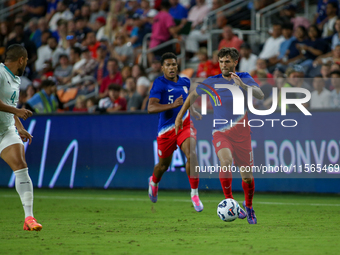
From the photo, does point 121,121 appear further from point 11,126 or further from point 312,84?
point 11,126

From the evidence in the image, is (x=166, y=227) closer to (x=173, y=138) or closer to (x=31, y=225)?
(x=31, y=225)

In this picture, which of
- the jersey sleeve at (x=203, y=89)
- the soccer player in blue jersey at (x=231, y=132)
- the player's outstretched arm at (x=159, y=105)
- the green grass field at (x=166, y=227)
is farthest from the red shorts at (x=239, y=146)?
the player's outstretched arm at (x=159, y=105)

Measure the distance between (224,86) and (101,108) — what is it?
575 centimetres

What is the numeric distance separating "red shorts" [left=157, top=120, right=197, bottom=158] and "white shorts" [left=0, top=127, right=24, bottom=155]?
277 cm

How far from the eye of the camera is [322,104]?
1140cm

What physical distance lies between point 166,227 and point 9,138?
2.38 metres

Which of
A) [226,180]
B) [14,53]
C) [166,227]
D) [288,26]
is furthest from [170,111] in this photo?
[288,26]

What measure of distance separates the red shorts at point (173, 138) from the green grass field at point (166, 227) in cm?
104

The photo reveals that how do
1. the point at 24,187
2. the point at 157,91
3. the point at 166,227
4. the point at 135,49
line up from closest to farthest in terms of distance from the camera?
the point at 24,187
the point at 166,227
the point at 157,91
the point at 135,49

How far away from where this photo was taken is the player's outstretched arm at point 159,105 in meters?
8.80

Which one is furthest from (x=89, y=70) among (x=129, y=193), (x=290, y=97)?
(x=290, y=97)

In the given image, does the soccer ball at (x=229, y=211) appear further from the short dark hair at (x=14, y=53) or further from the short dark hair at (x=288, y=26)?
the short dark hair at (x=288, y=26)

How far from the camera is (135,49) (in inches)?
697

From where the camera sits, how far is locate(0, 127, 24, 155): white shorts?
7.10 metres
